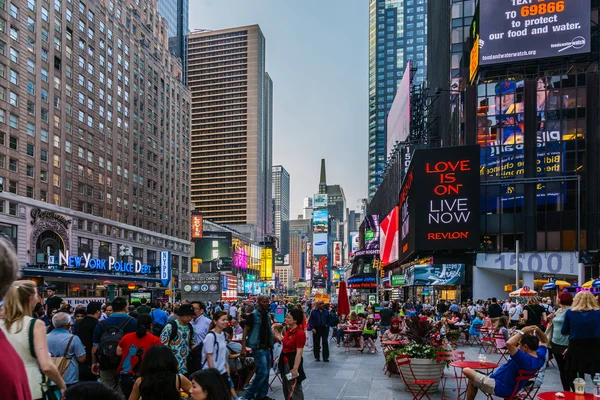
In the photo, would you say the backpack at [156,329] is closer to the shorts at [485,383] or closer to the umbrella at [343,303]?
the shorts at [485,383]

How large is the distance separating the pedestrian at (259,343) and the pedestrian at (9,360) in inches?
300

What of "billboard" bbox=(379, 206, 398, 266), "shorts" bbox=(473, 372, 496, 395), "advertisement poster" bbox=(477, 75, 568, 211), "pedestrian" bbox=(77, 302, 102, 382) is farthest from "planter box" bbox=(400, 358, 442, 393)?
"billboard" bbox=(379, 206, 398, 266)

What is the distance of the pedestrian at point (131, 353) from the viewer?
7.72 metres

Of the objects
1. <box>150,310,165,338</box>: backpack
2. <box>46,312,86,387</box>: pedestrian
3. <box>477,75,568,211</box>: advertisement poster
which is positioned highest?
<box>477,75,568,211</box>: advertisement poster

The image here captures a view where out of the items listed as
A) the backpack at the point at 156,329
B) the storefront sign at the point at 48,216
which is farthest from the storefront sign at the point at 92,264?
the backpack at the point at 156,329

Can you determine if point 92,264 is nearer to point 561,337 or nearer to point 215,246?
point 561,337

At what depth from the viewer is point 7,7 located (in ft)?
167

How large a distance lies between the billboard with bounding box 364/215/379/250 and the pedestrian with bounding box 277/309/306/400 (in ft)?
285

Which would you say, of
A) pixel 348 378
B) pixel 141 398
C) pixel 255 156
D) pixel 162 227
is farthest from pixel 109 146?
pixel 255 156

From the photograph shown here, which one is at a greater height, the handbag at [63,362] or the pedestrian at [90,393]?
the pedestrian at [90,393]

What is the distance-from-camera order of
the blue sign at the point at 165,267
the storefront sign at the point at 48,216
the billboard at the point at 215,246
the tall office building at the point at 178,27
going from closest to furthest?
the storefront sign at the point at 48,216 → the blue sign at the point at 165,267 → the billboard at the point at 215,246 → the tall office building at the point at 178,27

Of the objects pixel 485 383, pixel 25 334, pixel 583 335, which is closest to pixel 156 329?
pixel 485 383

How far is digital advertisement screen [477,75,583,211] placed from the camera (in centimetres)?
4769

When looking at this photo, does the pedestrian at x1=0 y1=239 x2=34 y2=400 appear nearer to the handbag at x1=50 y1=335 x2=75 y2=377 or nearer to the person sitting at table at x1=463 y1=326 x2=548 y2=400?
the handbag at x1=50 y1=335 x2=75 y2=377
